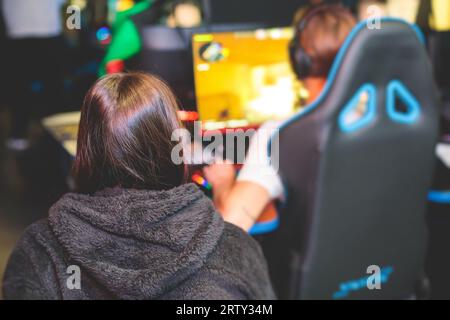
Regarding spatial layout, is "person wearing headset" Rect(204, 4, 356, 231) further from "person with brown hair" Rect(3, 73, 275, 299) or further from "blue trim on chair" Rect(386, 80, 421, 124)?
"person with brown hair" Rect(3, 73, 275, 299)

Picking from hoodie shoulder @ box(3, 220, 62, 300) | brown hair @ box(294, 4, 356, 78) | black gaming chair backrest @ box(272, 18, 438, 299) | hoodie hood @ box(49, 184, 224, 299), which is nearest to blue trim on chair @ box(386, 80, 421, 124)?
black gaming chair backrest @ box(272, 18, 438, 299)

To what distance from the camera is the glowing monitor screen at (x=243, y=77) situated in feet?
5.76

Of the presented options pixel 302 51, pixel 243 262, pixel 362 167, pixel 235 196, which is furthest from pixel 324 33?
pixel 243 262

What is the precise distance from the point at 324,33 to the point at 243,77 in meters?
0.39

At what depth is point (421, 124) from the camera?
4.49 feet

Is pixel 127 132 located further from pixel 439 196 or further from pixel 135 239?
pixel 439 196

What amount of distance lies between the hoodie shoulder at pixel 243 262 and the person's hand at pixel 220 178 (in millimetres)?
462

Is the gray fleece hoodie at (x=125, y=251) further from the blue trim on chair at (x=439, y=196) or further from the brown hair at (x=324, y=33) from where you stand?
the blue trim on chair at (x=439, y=196)

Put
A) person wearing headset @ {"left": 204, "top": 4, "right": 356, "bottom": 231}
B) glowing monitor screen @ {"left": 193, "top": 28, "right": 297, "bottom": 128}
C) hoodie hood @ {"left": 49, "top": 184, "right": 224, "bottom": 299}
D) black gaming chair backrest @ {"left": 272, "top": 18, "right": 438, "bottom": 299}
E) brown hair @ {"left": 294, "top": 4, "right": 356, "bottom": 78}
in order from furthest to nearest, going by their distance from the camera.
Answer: glowing monitor screen @ {"left": 193, "top": 28, "right": 297, "bottom": 128}, brown hair @ {"left": 294, "top": 4, "right": 356, "bottom": 78}, person wearing headset @ {"left": 204, "top": 4, "right": 356, "bottom": 231}, black gaming chair backrest @ {"left": 272, "top": 18, "right": 438, "bottom": 299}, hoodie hood @ {"left": 49, "top": 184, "right": 224, "bottom": 299}

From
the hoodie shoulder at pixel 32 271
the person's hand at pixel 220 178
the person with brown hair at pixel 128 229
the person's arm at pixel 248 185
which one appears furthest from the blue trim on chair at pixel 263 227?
the hoodie shoulder at pixel 32 271

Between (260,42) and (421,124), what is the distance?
0.73m

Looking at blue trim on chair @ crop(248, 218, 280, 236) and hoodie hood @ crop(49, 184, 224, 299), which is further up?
hoodie hood @ crop(49, 184, 224, 299)

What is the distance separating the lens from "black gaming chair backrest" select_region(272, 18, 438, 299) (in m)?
1.25
